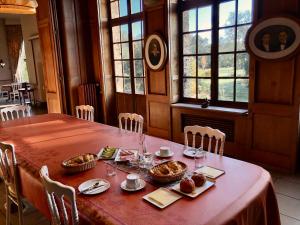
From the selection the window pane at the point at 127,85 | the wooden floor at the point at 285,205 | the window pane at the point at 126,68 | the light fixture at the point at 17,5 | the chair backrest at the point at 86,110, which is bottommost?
the wooden floor at the point at 285,205

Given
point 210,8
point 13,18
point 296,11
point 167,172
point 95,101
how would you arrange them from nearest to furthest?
point 167,172, point 296,11, point 210,8, point 95,101, point 13,18

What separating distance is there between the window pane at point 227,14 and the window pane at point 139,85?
199 cm

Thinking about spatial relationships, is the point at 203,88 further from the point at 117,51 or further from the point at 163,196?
the point at 163,196

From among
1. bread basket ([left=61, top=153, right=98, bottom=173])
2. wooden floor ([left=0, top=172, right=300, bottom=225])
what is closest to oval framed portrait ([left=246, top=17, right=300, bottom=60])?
wooden floor ([left=0, top=172, right=300, bottom=225])

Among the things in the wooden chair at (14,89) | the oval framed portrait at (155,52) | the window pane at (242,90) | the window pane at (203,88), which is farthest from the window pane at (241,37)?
the wooden chair at (14,89)

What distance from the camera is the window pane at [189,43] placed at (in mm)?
4121

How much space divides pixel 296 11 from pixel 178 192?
2.50 m

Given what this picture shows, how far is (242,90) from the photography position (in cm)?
362

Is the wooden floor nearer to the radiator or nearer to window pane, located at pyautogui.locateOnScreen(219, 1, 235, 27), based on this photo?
window pane, located at pyautogui.locateOnScreen(219, 1, 235, 27)

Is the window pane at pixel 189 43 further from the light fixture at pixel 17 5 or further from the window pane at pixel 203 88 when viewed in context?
the light fixture at pixel 17 5

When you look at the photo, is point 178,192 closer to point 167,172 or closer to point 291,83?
point 167,172

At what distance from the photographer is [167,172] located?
164 centimetres

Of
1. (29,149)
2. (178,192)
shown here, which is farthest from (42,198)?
(178,192)

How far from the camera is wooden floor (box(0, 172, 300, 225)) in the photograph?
237 centimetres
